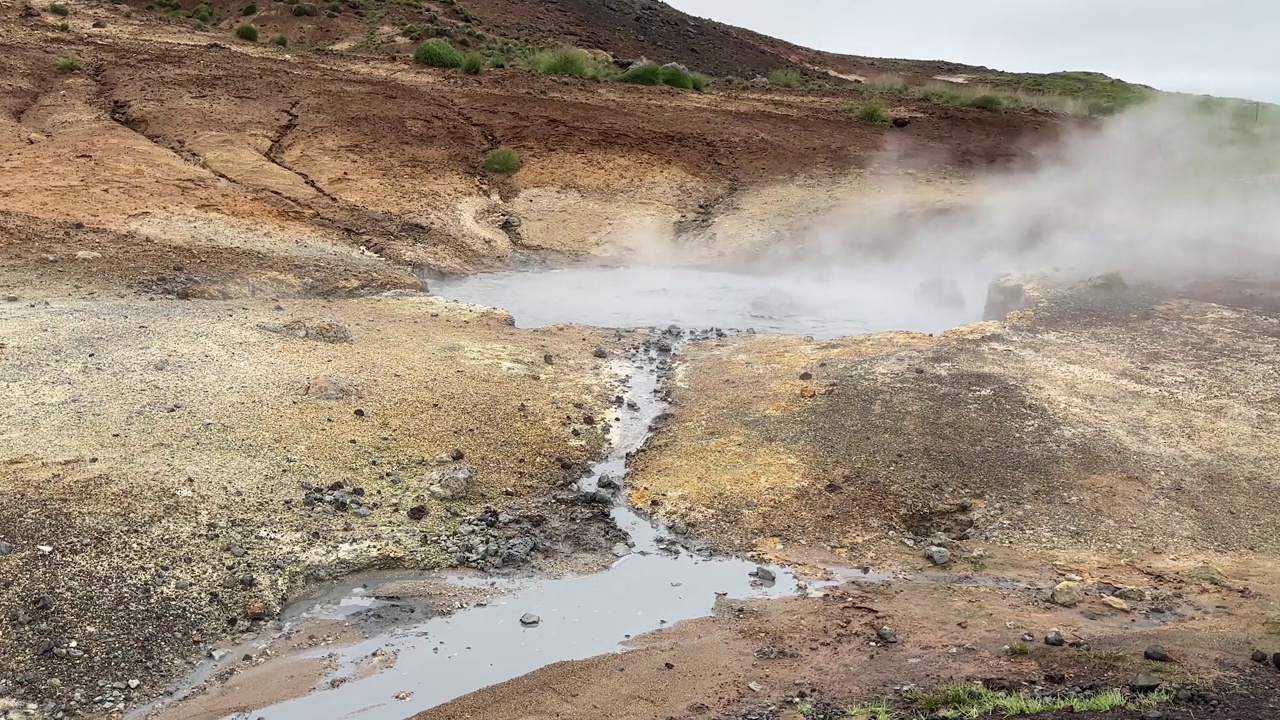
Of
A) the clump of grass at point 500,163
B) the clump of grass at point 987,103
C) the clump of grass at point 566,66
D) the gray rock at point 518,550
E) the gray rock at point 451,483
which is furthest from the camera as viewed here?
the clump of grass at point 987,103

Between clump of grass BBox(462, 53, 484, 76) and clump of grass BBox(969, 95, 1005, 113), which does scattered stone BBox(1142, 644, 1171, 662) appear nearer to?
clump of grass BBox(462, 53, 484, 76)

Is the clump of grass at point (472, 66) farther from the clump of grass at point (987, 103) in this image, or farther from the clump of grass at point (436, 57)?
the clump of grass at point (987, 103)

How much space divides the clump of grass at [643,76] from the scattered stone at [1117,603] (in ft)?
61.5

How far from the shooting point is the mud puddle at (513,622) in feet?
16.6

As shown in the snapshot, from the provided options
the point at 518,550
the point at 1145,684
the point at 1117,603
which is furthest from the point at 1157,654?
the point at 518,550

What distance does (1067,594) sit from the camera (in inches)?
233

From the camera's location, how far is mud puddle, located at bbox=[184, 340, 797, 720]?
5.07m

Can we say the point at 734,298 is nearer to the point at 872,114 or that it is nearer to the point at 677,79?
the point at 872,114

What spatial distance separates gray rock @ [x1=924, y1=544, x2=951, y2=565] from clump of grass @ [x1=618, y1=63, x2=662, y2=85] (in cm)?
1798

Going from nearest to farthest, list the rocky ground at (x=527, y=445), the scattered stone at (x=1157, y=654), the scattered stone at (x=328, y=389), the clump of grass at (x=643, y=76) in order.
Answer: the scattered stone at (x=1157, y=654) → the rocky ground at (x=527, y=445) → the scattered stone at (x=328, y=389) → the clump of grass at (x=643, y=76)

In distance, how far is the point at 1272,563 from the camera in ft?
21.0

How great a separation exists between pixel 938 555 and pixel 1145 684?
1.96 metres

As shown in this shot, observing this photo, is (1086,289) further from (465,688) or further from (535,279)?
(465,688)

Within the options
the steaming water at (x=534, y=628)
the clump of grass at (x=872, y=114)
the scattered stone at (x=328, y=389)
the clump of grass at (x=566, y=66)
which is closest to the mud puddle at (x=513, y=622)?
the steaming water at (x=534, y=628)
